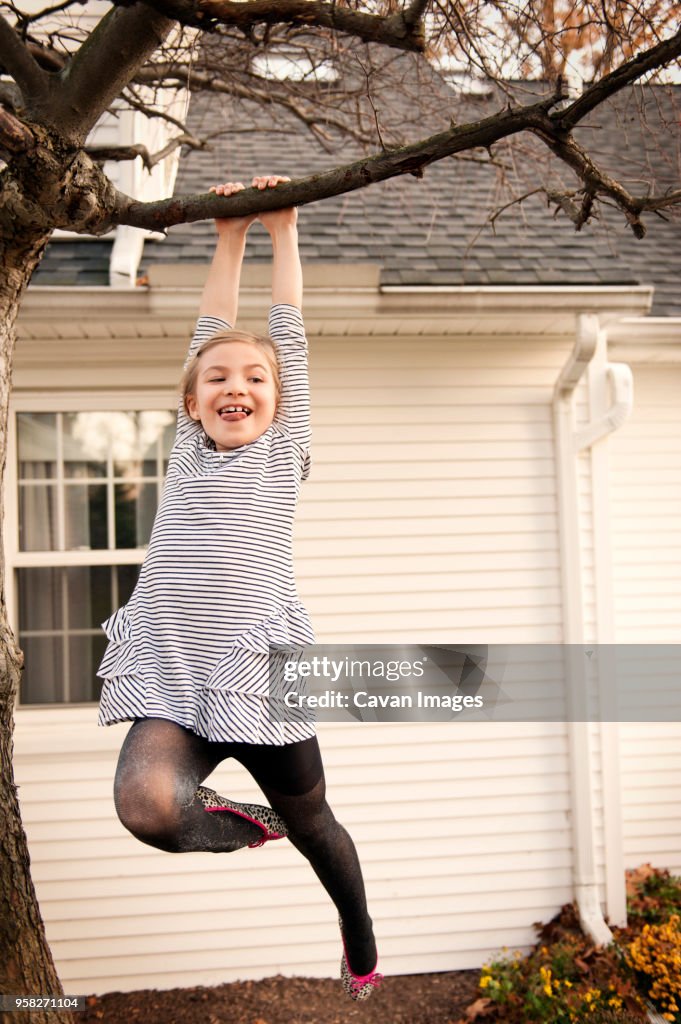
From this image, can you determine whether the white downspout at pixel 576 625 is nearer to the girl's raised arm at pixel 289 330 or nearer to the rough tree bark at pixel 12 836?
the girl's raised arm at pixel 289 330

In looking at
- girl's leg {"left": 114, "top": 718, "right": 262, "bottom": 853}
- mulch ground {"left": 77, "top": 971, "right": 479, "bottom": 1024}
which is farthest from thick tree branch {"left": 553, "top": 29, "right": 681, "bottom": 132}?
mulch ground {"left": 77, "top": 971, "right": 479, "bottom": 1024}

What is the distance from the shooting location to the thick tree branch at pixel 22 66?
219cm

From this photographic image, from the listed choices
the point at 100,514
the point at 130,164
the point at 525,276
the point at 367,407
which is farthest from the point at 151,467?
the point at 525,276

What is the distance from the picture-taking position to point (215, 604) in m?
2.14

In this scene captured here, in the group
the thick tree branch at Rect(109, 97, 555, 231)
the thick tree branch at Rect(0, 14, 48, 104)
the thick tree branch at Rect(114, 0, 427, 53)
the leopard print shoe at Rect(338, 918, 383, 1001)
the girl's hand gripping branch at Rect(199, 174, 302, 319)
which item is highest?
the thick tree branch at Rect(114, 0, 427, 53)

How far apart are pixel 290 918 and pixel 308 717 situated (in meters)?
2.74

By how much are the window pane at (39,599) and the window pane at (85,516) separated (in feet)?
0.66

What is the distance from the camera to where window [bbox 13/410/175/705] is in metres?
4.45

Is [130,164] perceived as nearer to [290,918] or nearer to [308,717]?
[308,717]

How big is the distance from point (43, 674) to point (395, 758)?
190 cm

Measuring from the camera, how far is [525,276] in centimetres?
433

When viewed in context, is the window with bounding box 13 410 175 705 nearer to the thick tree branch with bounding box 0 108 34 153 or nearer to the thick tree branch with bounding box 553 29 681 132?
the thick tree branch with bounding box 0 108 34 153

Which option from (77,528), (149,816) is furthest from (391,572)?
(149,816)

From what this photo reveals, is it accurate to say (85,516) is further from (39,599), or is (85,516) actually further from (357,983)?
(357,983)
